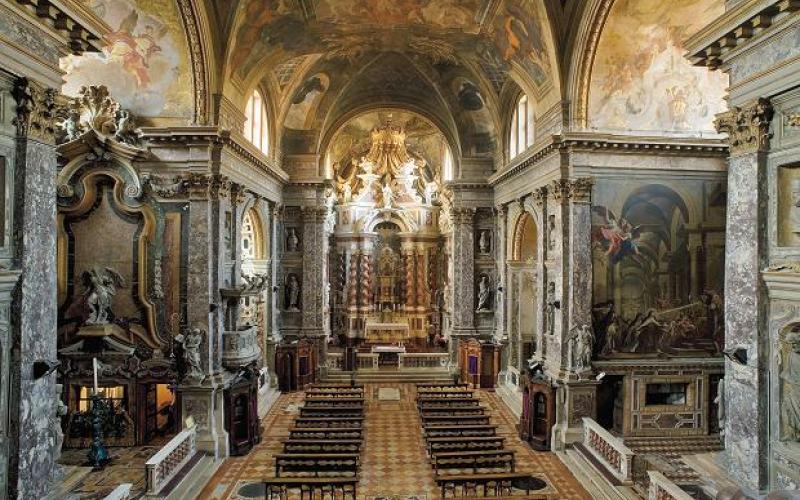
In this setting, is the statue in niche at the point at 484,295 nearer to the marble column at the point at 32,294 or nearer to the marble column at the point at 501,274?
the marble column at the point at 501,274

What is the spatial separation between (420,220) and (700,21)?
70.7 feet

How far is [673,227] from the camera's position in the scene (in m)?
15.9

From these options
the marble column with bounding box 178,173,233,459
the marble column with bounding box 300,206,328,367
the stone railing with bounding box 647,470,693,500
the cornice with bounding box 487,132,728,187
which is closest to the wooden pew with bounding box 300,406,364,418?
the marble column with bounding box 178,173,233,459

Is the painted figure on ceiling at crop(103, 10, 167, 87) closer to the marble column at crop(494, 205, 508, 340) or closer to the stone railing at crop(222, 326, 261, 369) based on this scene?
the stone railing at crop(222, 326, 261, 369)

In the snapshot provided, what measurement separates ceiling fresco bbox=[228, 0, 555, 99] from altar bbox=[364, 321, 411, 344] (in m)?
17.9

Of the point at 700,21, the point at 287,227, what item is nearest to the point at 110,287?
the point at 287,227

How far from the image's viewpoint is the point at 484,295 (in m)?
25.4

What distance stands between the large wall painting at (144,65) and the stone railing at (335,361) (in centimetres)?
1502

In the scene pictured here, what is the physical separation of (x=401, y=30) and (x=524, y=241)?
9.61m

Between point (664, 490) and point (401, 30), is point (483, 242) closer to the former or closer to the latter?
point (401, 30)

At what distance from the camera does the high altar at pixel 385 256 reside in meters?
34.0

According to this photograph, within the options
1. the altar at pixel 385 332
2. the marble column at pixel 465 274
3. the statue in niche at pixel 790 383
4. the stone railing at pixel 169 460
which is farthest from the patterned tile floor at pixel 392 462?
the altar at pixel 385 332

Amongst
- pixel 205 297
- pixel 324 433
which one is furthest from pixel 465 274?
pixel 205 297

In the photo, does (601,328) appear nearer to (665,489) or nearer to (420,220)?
(665,489)
